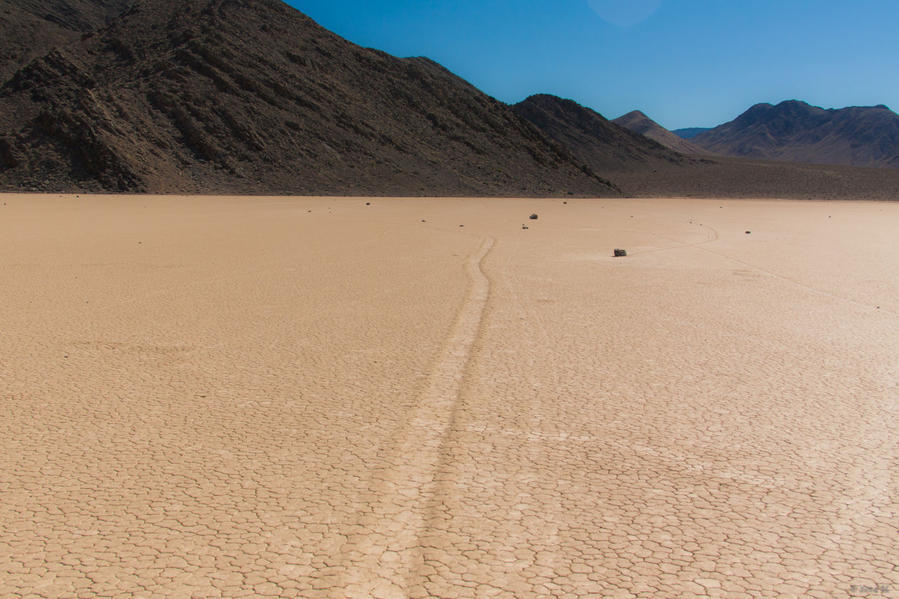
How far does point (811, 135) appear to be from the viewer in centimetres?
17188

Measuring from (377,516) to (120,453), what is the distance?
53.9 inches

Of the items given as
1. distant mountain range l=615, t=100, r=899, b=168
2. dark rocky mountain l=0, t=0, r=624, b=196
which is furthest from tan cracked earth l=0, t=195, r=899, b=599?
distant mountain range l=615, t=100, r=899, b=168

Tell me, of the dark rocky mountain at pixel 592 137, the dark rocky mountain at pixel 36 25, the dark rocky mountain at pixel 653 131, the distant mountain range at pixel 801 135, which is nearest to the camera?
the dark rocky mountain at pixel 36 25

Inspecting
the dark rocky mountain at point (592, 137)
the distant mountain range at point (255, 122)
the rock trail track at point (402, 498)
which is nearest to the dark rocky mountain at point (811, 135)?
the dark rocky mountain at point (592, 137)

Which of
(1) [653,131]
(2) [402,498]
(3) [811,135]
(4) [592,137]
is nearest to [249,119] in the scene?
(2) [402,498]

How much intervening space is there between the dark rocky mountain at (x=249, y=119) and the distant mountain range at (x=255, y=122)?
0.38 feet

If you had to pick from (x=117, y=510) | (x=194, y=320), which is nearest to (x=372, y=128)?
(x=194, y=320)

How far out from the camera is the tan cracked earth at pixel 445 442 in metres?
2.45

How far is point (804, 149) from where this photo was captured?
164625 millimetres

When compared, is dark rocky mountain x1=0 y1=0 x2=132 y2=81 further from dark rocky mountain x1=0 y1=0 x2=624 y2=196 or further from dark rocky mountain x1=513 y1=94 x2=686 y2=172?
dark rocky mountain x1=513 y1=94 x2=686 y2=172

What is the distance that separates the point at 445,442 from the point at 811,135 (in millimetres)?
192691

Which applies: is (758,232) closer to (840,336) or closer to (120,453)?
(840,336)

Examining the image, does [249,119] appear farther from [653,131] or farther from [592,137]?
[653,131]

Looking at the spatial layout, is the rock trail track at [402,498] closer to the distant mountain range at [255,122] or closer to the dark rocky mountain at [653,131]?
the distant mountain range at [255,122]
